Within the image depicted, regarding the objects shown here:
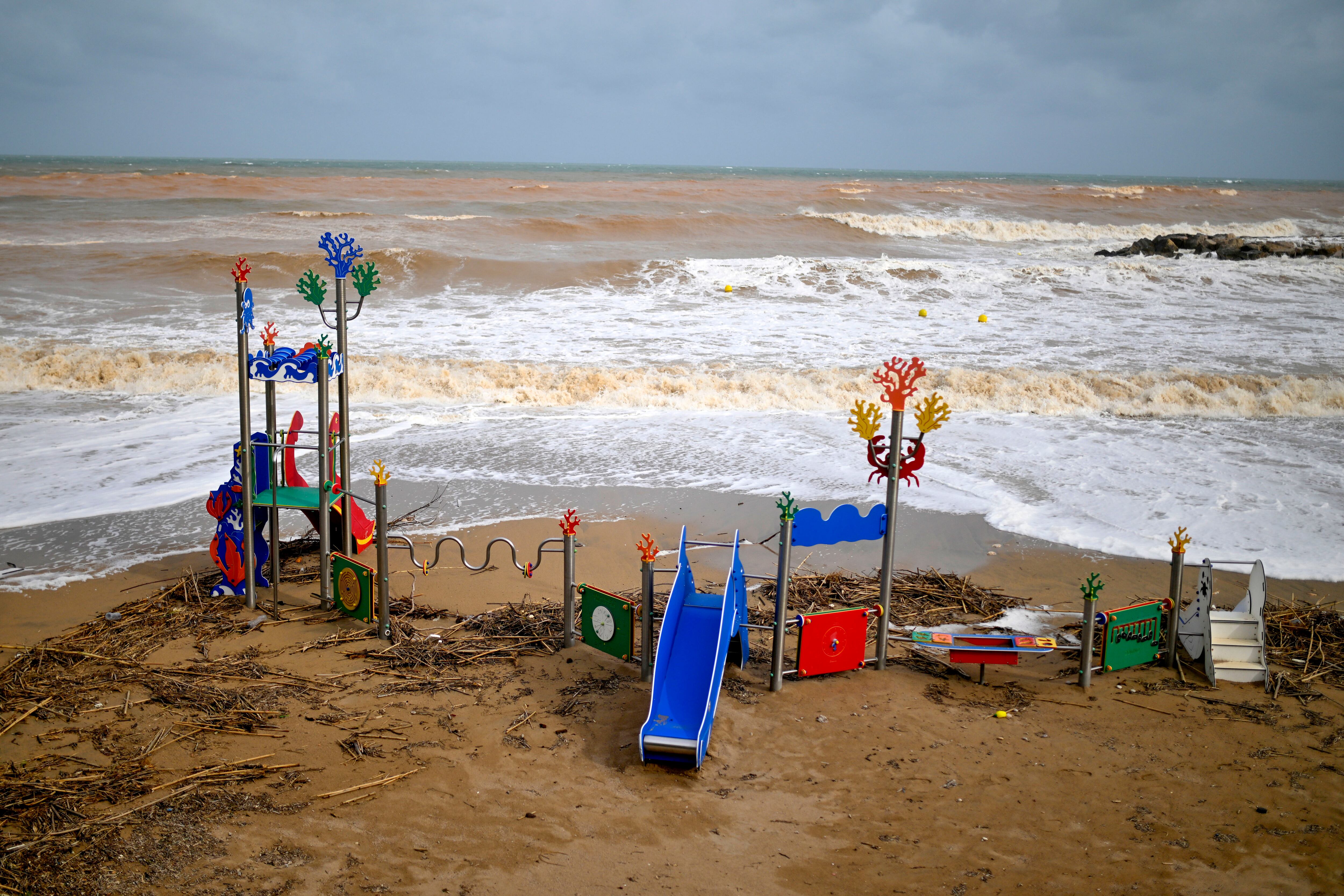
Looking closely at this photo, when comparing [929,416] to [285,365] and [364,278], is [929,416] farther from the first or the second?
[285,365]

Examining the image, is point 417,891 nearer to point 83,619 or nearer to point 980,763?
point 980,763

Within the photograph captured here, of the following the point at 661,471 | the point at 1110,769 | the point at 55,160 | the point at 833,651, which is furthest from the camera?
the point at 55,160

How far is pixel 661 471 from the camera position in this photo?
981cm

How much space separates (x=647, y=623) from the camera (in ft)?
17.5

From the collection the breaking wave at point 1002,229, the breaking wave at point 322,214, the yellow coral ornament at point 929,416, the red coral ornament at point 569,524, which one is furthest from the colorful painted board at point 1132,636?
the breaking wave at point 322,214

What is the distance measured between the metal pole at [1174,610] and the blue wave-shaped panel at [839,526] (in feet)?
5.99

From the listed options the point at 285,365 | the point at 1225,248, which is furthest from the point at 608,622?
the point at 1225,248

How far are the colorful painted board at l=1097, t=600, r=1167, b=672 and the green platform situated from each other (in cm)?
540

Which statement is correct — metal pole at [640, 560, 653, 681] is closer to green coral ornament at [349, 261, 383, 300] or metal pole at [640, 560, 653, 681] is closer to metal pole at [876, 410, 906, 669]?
metal pole at [876, 410, 906, 669]

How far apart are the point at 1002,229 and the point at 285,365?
3920cm

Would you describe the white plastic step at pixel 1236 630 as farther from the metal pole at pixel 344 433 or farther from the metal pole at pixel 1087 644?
the metal pole at pixel 344 433

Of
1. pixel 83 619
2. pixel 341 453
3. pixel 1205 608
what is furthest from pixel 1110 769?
pixel 83 619

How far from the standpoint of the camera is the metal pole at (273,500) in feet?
20.5

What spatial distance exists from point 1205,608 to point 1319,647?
106 centimetres
